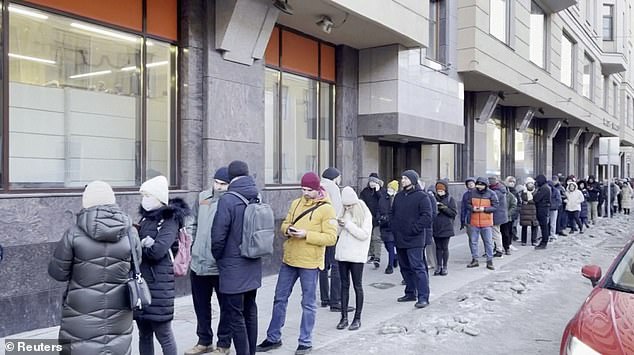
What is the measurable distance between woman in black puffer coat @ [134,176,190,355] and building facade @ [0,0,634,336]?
2391mm

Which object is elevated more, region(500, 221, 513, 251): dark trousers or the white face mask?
the white face mask

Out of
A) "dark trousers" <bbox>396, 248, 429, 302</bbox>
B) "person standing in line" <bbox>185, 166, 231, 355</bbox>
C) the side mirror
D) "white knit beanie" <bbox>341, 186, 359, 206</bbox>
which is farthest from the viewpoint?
"dark trousers" <bbox>396, 248, 429, 302</bbox>

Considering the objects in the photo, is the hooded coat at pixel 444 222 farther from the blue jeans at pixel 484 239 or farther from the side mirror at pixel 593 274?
the side mirror at pixel 593 274

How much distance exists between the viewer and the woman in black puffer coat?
420 centimetres

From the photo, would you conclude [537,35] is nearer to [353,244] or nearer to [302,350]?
[353,244]

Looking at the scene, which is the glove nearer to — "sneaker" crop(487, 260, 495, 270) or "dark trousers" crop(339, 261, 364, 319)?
"dark trousers" crop(339, 261, 364, 319)

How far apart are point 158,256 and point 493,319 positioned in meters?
4.41

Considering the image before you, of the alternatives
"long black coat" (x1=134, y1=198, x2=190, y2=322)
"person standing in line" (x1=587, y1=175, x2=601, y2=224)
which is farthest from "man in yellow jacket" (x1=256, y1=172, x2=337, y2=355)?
"person standing in line" (x1=587, y1=175, x2=601, y2=224)

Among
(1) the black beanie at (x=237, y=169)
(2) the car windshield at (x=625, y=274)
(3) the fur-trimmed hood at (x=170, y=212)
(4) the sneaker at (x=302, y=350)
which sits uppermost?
(1) the black beanie at (x=237, y=169)

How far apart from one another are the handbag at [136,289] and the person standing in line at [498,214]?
8516 millimetres

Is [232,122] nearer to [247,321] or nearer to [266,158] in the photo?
[266,158]

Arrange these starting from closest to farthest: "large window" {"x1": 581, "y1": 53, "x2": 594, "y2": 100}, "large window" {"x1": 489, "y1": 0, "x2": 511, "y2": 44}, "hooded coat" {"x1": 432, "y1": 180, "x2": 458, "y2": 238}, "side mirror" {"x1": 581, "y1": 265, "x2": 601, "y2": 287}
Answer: "side mirror" {"x1": 581, "y1": 265, "x2": 601, "y2": 287}, "hooded coat" {"x1": 432, "y1": 180, "x2": 458, "y2": 238}, "large window" {"x1": 489, "y1": 0, "x2": 511, "y2": 44}, "large window" {"x1": 581, "y1": 53, "x2": 594, "y2": 100}

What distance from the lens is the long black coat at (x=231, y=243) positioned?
462 centimetres

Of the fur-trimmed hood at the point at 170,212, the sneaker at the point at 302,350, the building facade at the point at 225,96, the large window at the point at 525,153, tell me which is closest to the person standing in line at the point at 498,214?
the building facade at the point at 225,96
